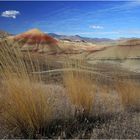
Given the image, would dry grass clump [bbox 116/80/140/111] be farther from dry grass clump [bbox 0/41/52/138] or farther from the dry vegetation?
dry grass clump [bbox 0/41/52/138]

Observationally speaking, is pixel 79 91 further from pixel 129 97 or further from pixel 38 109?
pixel 129 97

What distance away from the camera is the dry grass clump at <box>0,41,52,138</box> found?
12.3 ft

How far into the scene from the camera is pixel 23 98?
147 inches

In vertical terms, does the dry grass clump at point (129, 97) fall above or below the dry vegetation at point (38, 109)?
below

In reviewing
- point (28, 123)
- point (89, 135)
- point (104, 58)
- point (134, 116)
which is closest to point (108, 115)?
point (134, 116)

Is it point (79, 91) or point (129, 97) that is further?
point (129, 97)

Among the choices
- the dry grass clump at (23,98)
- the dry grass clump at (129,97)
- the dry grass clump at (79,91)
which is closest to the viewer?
the dry grass clump at (23,98)

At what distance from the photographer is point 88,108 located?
4645 mm

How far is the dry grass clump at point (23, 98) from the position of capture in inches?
148

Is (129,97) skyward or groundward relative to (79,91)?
groundward

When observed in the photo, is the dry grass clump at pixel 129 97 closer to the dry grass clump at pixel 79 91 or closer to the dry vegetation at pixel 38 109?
the dry vegetation at pixel 38 109

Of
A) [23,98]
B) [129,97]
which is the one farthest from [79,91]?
[129,97]

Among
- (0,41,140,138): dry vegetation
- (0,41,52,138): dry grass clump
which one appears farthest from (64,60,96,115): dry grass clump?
(0,41,52,138): dry grass clump

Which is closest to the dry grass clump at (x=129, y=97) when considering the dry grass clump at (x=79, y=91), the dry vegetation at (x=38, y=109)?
the dry vegetation at (x=38, y=109)
